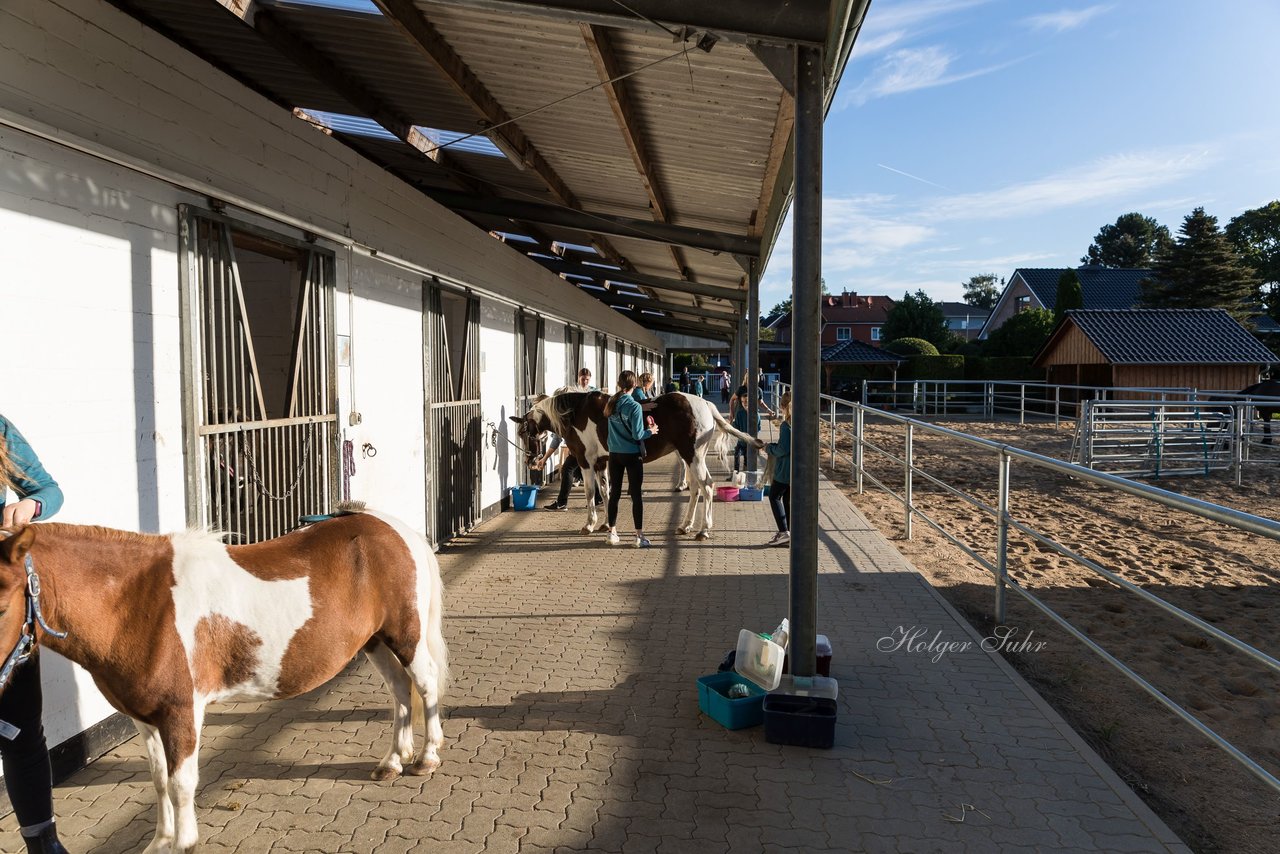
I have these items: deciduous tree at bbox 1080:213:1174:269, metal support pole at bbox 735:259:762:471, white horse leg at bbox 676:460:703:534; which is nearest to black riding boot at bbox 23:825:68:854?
white horse leg at bbox 676:460:703:534

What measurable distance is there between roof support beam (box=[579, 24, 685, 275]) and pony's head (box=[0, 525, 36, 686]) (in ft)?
10.5

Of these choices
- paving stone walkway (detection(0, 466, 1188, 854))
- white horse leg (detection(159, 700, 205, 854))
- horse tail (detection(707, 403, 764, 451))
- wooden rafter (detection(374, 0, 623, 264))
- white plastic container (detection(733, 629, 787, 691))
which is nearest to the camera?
white horse leg (detection(159, 700, 205, 854))

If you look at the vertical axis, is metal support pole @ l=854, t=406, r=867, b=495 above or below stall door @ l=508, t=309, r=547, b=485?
below

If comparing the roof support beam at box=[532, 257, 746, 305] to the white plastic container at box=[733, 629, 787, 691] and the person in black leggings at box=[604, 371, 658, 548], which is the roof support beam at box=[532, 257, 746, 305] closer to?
the person in black leggings at box=[604, 371, 658, 548]

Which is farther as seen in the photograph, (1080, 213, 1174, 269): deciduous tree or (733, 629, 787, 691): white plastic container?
(1080, 213, 1174, 269): deciduous tree

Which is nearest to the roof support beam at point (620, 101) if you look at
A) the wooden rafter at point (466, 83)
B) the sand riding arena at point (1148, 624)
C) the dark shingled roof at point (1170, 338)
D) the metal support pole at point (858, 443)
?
the wooden rafter at point (466, 83)

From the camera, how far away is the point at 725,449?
10273mm

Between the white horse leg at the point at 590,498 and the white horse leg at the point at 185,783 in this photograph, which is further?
the white horse leg at the point at 590,498

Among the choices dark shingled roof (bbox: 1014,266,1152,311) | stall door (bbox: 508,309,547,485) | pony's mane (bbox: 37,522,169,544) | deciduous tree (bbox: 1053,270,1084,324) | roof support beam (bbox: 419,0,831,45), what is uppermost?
dark shingled roof (bbox: 1014,266,1152,311)

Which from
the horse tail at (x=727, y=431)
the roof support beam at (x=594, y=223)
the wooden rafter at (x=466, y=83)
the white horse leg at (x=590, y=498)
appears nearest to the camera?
the wooden rafter at (x=466, y=83)

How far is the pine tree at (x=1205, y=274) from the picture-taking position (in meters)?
40.5

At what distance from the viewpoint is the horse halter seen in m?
2.24

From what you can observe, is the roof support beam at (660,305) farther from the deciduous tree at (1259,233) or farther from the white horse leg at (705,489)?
the deciduous tree at (1259,233)


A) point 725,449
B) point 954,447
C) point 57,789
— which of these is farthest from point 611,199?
point 954,447
